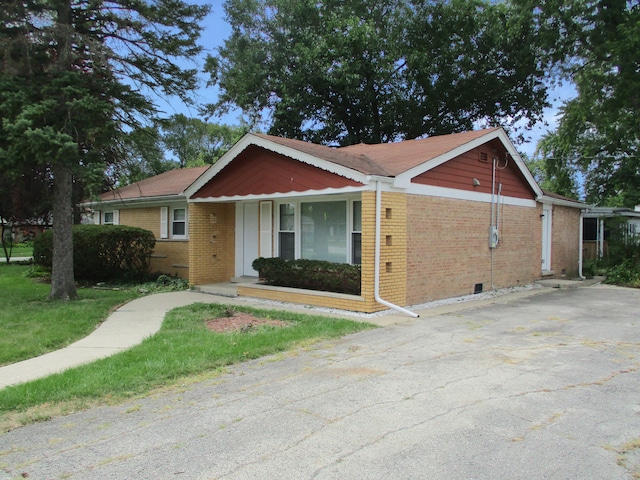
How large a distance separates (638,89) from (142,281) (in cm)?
1781

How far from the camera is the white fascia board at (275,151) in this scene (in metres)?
9.83

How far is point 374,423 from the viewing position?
4.30 meters

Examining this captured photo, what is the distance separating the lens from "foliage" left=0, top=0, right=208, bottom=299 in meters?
9.61

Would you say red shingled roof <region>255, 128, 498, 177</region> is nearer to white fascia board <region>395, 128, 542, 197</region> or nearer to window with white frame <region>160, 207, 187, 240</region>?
white fascia board <region>395, 128, 542, 197</region>

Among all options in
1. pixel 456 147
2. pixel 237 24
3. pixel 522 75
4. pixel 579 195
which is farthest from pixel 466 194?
pixel 579 195

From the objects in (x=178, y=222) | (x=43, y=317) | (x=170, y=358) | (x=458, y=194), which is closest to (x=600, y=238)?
(x=458, y=194)

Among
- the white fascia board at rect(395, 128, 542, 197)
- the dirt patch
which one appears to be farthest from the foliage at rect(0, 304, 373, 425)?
the white fascia board at rect(395, 128, 542, 197)

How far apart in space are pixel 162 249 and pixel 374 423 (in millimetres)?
14031

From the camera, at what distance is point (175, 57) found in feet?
40.1

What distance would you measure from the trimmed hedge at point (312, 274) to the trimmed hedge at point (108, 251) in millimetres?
5246

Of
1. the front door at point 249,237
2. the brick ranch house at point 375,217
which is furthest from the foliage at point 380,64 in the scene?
the front door at point 249,237

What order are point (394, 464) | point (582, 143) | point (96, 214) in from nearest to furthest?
point (394, 464), point (96, 214), point (582, 143)

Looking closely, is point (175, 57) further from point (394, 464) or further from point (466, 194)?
point (394, 464)

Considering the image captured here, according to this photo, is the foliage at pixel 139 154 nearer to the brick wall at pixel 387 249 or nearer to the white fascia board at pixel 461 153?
the brick wall at pixel 387 249
